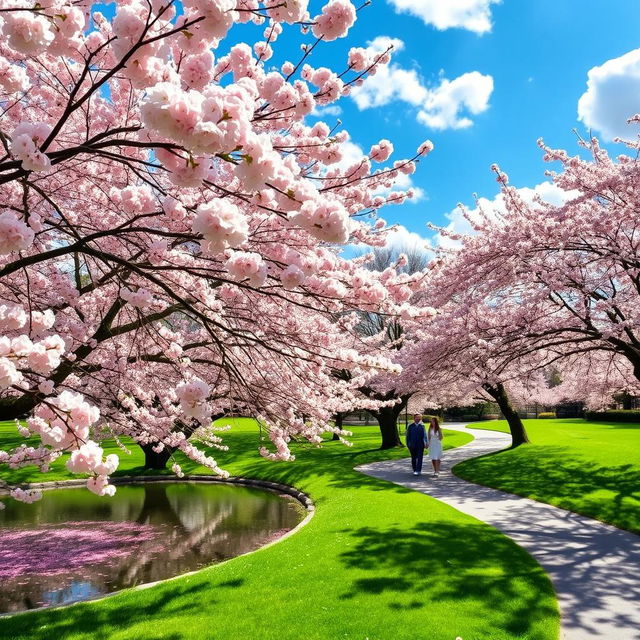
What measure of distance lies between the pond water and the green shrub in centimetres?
3811

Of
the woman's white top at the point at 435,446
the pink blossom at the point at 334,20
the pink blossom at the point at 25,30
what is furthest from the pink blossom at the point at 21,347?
the woman's white top at the point at 435,446

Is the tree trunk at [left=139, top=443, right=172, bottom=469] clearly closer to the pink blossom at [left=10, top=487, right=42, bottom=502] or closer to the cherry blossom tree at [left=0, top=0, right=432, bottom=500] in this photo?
the cherry blossom tree at [left=0, top=0, right=432, bottom=500]

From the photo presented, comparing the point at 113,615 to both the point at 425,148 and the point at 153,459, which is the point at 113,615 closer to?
the point at 425,148

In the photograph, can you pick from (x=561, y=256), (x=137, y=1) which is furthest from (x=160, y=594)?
(x=561, y=256)

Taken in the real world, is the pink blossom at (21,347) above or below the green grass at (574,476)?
above

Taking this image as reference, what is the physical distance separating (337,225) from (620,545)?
7826 millimetres

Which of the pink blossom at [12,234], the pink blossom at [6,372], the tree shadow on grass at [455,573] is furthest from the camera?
the tree shadow on grass at [455,573]

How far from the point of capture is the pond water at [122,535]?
8414 millimetres

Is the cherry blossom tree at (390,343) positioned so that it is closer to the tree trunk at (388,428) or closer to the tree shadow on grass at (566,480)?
the tree trunk at (388,428)

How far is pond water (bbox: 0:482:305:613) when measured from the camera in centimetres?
841

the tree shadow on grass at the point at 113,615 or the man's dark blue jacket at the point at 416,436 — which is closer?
the tree shadow on grass at the point at 113,615

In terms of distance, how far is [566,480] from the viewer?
42.1 ft

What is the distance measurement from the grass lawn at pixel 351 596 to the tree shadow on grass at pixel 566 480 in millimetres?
Answer: 2953

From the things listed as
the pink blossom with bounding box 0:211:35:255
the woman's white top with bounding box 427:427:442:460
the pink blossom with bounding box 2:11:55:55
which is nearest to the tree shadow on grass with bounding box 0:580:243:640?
the pink blossom with bounding box 0:211:35:255
